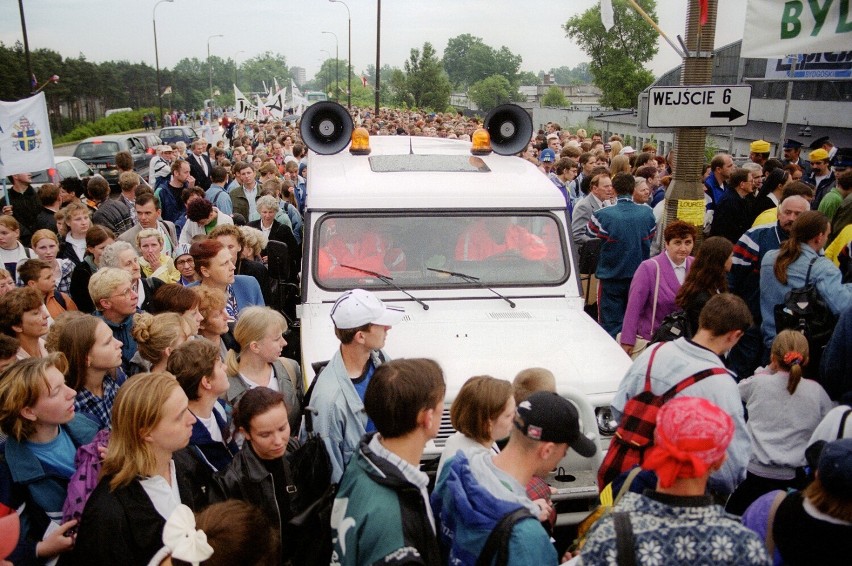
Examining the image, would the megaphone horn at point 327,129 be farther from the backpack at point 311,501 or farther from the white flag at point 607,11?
the white flag at point 607,11

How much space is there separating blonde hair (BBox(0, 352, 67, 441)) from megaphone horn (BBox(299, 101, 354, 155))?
11.6 ft

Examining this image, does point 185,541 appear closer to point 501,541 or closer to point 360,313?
point 501,541

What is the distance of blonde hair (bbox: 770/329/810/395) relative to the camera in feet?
14.0

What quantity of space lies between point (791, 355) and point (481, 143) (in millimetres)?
3287

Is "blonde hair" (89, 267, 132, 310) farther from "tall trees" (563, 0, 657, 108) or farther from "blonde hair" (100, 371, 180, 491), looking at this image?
"tall trees" (563, 0, 657, 108)

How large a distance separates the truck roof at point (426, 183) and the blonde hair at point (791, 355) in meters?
1.90

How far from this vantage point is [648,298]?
5797 mm

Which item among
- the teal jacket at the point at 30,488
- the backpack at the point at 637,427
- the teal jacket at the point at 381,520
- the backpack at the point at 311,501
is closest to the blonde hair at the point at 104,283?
the teal jacket at the point at 30,488

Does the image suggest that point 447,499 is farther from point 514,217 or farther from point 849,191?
point 849,191

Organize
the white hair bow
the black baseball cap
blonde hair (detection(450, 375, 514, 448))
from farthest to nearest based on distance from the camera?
blonde hair (detection(450, 375, 514, 448))
the black baseball cap
the white hair bow

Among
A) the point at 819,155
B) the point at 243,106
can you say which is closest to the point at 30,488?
the point at 819,155

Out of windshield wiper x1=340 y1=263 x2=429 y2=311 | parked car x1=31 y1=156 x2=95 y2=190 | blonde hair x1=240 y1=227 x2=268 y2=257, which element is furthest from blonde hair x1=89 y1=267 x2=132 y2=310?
parked car x1=31 y1=156 x2=95 y2=190

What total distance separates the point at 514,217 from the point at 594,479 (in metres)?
2.11

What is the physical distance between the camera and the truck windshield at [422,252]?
17.5 ft
